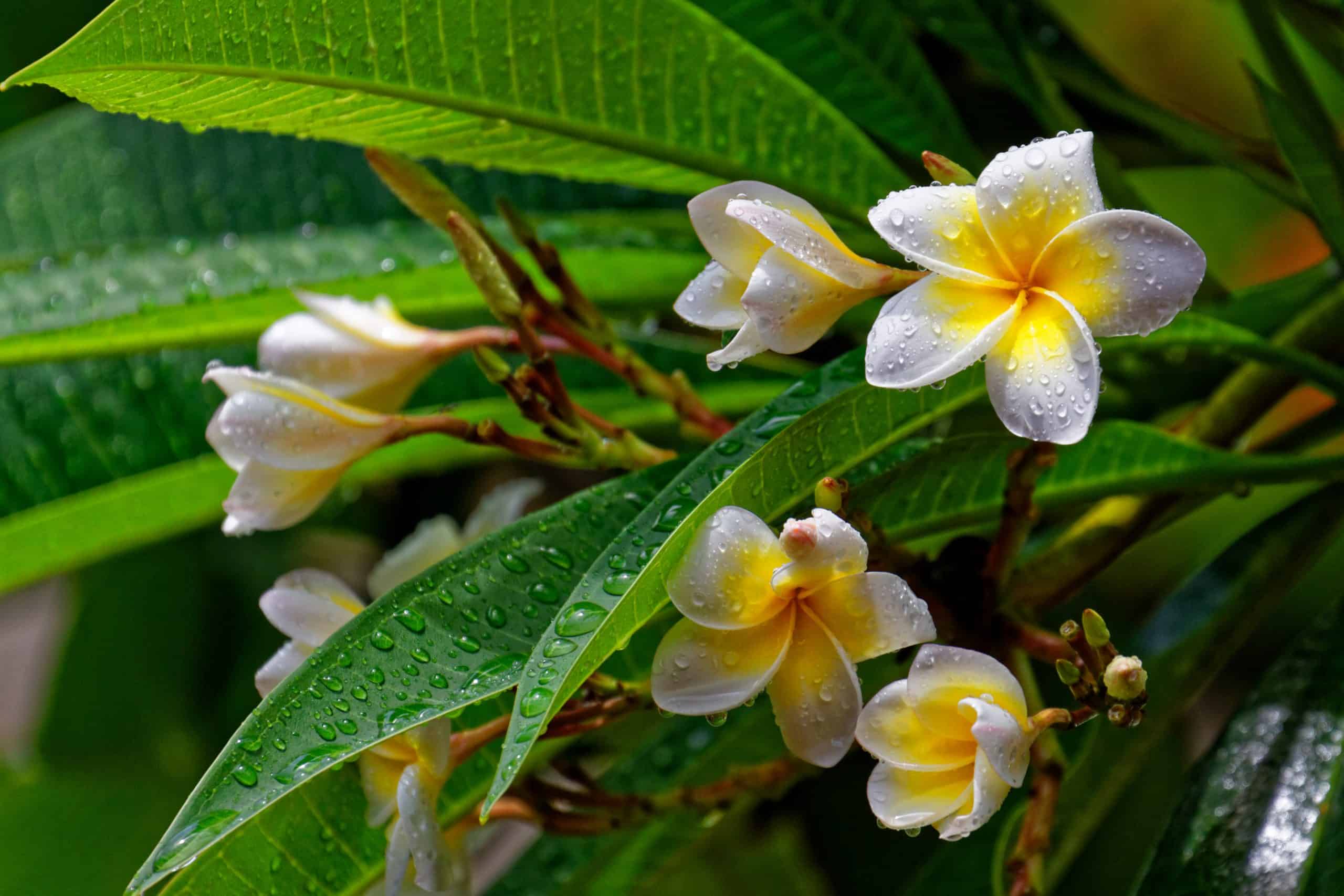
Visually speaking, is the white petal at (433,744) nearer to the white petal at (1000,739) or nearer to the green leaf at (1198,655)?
the white petal at (1000,739)

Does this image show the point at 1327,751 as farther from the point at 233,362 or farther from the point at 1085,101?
the point at 233,362

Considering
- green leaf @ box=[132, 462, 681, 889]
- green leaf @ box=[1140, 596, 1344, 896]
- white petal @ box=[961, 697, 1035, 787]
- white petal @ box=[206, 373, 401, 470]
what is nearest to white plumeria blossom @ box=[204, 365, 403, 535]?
white petal @ box=[206, 373, 401, 470]

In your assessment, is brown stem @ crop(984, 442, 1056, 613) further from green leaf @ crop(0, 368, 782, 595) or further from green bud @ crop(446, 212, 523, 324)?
green leaf @ crop(0, 368, 782, 595)

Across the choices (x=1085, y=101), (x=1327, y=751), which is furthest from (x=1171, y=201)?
(x=1327, y=751)

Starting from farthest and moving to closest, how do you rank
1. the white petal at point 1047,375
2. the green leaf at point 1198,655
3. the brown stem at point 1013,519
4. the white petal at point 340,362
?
the green leaf at point 1198,655 → the white petal at point 340,362 → the brown stem at point 1013,519 → the white petal at point 1047,375

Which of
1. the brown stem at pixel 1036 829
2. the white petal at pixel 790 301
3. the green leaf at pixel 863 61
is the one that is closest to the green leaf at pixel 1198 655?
the brown stem at pixel 1036 829
